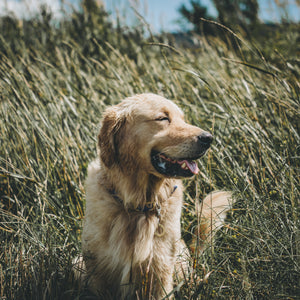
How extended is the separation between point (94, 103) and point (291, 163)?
199 cm

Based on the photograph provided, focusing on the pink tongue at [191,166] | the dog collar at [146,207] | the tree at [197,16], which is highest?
the tree at [197,16]

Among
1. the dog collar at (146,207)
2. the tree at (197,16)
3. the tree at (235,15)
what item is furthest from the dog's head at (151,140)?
the tree at (235,15)

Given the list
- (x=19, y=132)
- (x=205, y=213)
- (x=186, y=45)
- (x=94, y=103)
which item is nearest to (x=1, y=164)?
(x=19, y=132)

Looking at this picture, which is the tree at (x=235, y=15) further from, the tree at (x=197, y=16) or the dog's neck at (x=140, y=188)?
the dog's neck at (x=140, y=188)

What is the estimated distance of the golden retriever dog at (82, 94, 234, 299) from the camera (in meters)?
1.90

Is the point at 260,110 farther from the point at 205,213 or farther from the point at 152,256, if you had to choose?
the point at 152,256

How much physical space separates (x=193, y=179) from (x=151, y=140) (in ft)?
2.72

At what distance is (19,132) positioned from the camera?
2.59 m

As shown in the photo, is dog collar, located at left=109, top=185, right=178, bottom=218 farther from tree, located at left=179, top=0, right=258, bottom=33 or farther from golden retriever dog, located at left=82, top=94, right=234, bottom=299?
tree, located at left=179, top=0, right=258, bottom=33

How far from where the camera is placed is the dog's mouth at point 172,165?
1922 mm

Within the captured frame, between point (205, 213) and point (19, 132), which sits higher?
point (19, 132)

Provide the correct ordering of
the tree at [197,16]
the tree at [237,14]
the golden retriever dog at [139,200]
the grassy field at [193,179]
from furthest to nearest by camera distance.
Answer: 1. the tree at [197,16]
2. the tree at [237,14]
3. the golden retriever dog at [139,200]
4. the grassy field at [193,179]

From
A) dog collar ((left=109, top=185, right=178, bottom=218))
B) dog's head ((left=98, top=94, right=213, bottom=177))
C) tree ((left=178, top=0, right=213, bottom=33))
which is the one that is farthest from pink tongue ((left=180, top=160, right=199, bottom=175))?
tree ((left=178, top=0, right=213, bottom=33))

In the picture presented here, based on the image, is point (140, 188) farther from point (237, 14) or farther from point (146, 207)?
point (237, 14)
